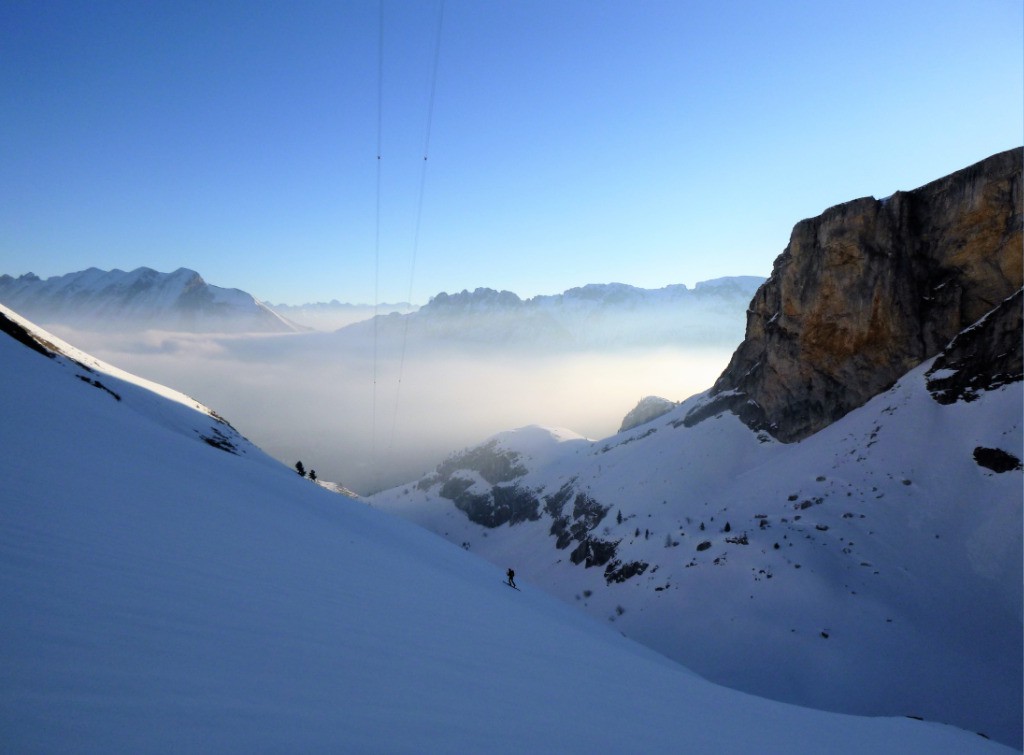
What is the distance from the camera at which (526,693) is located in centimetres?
568

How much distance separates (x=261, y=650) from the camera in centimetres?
437

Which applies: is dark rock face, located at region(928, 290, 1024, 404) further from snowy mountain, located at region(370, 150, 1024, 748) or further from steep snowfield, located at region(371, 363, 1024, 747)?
steep snowfield, located at region(371, 363, 1024, 747)

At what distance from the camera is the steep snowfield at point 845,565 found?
19.9m

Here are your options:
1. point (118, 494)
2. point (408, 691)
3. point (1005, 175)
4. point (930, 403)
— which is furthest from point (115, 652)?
point (1005, 175)

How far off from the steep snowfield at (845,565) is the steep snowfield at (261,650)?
462 inches

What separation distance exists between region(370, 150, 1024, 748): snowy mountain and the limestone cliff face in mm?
132

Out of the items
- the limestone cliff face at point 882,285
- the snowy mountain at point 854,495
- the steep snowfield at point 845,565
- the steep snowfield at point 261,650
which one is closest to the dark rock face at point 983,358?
the snowy mountain at point 854,495

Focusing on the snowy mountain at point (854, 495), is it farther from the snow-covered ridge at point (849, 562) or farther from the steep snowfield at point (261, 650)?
the steep snowfield at point (261, 650)

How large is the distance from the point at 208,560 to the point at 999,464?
36.3 meters

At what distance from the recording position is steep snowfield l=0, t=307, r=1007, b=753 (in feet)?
9.81

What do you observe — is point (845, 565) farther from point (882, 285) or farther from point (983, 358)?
point (882, 285)

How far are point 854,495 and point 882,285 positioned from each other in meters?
17.4

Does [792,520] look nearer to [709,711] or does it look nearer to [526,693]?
[709,711]

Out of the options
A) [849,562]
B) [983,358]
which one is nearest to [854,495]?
[849,562]
